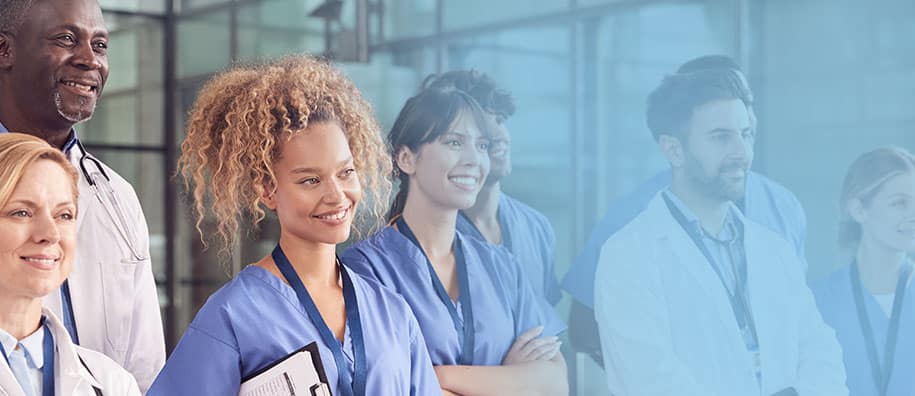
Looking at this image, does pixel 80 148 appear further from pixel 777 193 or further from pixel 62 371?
pixel 777 193

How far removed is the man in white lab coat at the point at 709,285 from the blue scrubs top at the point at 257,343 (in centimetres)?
103

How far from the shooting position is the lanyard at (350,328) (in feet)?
6.66

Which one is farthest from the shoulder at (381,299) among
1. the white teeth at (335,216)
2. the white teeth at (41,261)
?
the white teeth at (41,261)

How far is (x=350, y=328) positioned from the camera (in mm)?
2090

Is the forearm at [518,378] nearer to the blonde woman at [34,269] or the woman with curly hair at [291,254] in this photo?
the woman with curly hair at [291,254]

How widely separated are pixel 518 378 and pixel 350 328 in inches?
50.3

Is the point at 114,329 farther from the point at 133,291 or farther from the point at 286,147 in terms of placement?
the point at 286,147

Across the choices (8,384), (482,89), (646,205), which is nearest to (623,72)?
(646,205)

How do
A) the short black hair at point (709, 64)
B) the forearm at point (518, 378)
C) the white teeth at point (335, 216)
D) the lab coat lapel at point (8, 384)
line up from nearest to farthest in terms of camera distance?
the lab coat lapel at point (8, 384)
the white teeth at point (335, 216)
the short black hair at point (709, 64)
the forearm at point (518, 378)

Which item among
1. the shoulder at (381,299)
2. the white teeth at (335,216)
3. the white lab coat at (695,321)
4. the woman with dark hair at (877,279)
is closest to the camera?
the white teeth at (335,216)

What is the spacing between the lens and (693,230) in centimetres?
296

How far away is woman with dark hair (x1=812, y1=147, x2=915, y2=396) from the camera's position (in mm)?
2654

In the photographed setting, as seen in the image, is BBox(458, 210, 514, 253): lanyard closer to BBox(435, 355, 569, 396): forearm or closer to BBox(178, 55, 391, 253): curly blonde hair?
BBox(435, 355, 569, 396): forearm

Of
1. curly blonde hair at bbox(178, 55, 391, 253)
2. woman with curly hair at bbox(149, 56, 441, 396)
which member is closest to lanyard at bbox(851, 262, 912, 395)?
woman with curly hair at bbox(149, 56, 441, 396)
